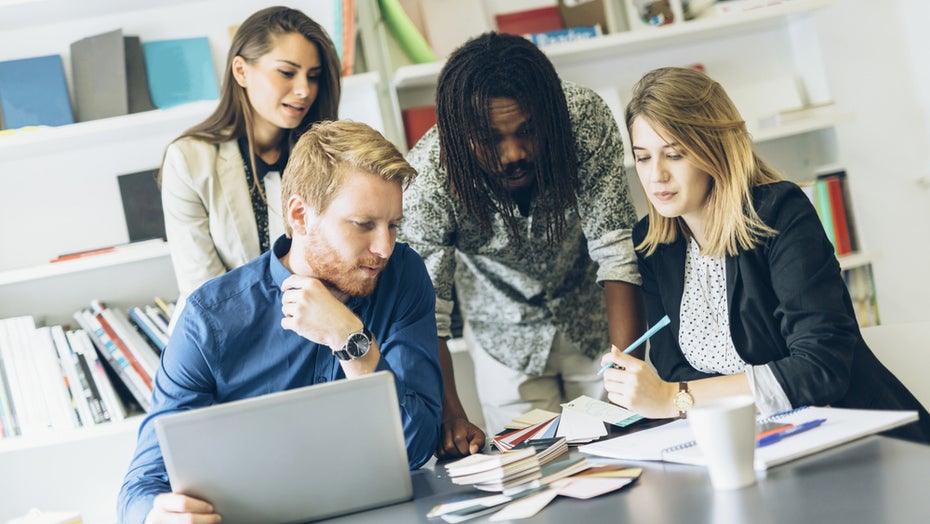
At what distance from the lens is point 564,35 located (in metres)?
2.66

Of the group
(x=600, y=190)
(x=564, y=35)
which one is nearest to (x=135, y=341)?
(x=600, y=190)

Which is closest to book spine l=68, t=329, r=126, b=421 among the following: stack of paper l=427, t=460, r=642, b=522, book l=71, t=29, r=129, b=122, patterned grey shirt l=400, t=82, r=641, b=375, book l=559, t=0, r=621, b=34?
book l=71, t=29, r=129, b=122

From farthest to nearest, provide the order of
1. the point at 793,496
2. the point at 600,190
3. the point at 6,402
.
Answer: the point at 6,402 → the point at 600,190 → the point at 793,496

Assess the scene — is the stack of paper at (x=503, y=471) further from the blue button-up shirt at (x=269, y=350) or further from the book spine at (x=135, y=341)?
the book spine at (x=135, y=341)

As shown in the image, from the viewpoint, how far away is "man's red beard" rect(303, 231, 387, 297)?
4.90ft

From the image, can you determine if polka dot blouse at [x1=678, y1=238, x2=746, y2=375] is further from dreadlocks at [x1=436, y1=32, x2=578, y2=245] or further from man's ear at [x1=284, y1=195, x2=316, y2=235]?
man's ear at [x1=284, y1=195, x2=316, y2=235]

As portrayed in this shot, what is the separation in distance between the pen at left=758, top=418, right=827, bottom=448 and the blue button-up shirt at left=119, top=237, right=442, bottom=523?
553mm

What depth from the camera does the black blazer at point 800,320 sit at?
4.53ft

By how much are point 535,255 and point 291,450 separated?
1018 millimetres

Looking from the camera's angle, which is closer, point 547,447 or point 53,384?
point 547,447

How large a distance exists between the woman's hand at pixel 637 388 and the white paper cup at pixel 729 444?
341 mm

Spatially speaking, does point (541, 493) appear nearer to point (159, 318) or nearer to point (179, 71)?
point (159, 318)

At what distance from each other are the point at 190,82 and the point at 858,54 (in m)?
2.04

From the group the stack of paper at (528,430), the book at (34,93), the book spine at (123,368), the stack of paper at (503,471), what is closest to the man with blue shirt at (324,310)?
the stack of paper at (528,430)
